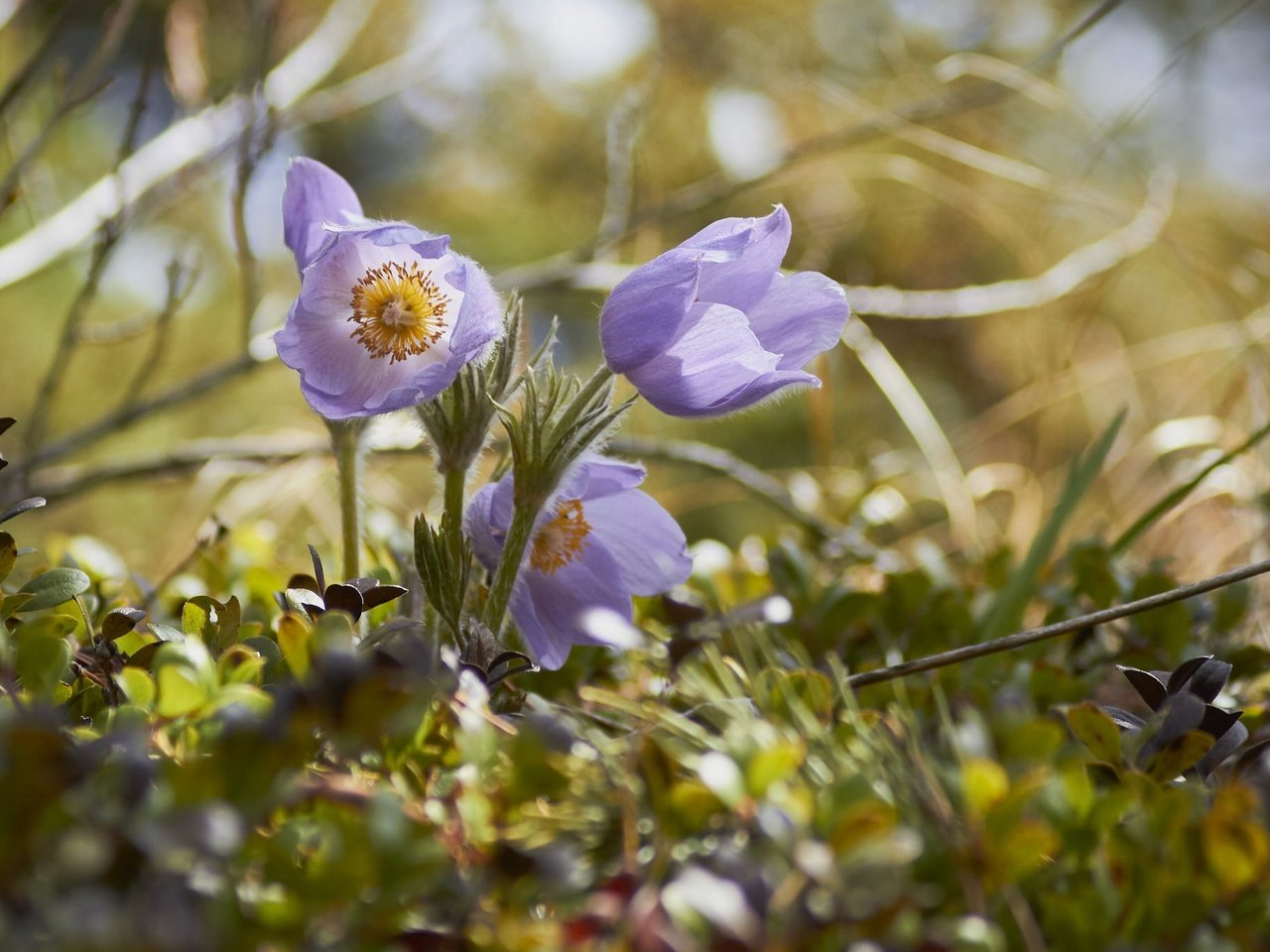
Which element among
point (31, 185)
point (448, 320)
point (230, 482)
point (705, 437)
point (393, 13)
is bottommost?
point (705, 437)

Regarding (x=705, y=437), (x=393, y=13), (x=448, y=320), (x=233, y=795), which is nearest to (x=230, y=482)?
(x=448, y=320)

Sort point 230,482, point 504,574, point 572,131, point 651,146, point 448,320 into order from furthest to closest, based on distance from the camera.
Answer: point 572,131 < point 651,146 < point 230,482 < point 448,320 < point 504,574

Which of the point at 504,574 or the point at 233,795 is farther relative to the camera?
the point at 504,574

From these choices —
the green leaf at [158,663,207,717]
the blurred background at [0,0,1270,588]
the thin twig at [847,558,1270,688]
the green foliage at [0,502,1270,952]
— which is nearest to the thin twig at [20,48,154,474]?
the blurred background at [0,0,1270,588]

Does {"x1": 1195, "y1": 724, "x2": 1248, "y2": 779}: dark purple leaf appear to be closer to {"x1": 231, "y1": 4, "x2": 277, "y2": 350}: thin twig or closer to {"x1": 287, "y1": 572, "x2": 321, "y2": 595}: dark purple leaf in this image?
{"x1": 287, "y1": 572, "x2": 321, "y2": 595}: dark purple leaf

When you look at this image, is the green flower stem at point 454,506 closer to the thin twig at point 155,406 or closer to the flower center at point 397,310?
the flower center at point 397,310

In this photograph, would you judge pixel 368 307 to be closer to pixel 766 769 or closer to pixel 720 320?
pixel 720 320

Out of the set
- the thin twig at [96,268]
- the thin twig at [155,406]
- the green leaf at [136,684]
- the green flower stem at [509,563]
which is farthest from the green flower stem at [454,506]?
the thin twig at [155,406]

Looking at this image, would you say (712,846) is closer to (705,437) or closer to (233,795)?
(233,795)

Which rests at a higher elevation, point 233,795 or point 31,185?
point 31,185
